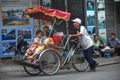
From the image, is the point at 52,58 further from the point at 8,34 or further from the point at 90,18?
the point at 90,18

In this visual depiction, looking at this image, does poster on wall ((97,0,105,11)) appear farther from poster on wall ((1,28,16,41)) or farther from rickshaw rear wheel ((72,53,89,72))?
rickshaw rear wheel ((72,53,89,72))

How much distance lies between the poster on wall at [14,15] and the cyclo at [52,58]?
374cm

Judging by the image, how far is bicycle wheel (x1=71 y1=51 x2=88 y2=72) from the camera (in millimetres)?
14169

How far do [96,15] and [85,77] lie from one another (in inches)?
364

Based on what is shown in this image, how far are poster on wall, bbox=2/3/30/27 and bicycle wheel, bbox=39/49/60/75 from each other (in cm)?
513

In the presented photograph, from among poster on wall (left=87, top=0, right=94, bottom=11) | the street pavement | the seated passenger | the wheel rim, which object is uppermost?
poster on wall (left=87, top=0, right=94, bottom=11)

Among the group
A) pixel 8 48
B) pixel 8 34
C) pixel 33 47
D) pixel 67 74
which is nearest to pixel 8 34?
pixel 8 34

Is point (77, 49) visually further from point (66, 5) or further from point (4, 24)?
point (66, 5)

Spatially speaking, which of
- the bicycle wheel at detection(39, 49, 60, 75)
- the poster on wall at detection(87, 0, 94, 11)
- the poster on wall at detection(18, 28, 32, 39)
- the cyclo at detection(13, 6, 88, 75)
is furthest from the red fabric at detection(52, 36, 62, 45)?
the poster on wall at detection(87, 0, 94, 11)

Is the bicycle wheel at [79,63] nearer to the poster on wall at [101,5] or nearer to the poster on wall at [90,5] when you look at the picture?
the poster on wall at [90,5]

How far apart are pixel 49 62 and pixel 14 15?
5426 millimetres

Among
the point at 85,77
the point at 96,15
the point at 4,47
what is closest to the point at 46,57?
the point at 85,77

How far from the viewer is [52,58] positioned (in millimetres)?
13523

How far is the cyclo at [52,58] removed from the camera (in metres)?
13.3
